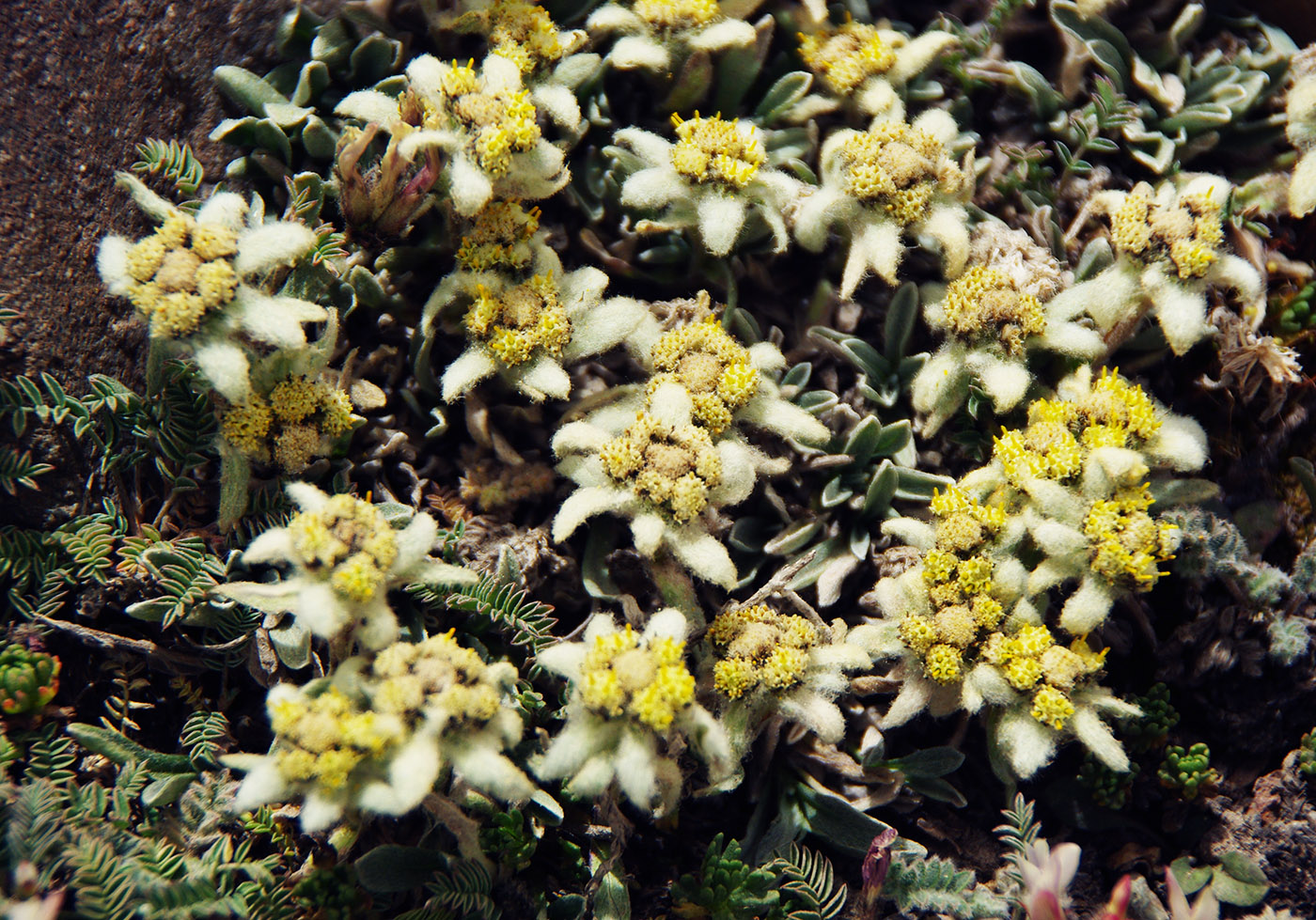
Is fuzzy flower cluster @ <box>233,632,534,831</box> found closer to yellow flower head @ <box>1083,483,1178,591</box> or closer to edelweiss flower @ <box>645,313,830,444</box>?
edelweiss flower @ <box>645,313,830,444</box>

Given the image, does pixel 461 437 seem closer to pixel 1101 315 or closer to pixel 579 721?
pixel 579 721

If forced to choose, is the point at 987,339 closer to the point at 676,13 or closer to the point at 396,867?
the point at 676,13

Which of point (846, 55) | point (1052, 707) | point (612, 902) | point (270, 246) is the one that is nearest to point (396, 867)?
point (612, 902)

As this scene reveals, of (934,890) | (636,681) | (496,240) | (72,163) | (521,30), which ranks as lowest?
(934,890)

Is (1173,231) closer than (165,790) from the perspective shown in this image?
No

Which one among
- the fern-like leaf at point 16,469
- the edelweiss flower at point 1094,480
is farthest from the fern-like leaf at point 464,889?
the edelweiss flower at point 1094,480

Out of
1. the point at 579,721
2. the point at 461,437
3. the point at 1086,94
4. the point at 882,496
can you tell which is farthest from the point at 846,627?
the point at 1086,94
